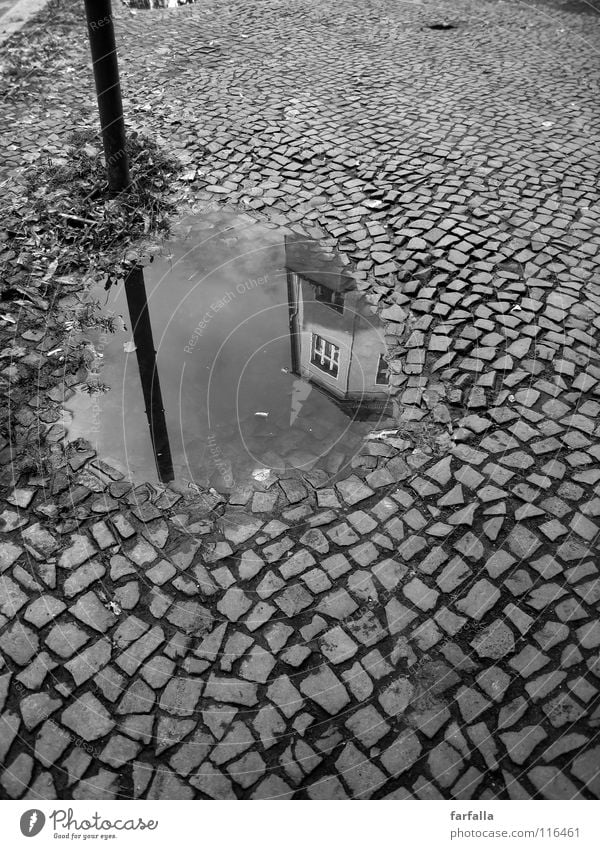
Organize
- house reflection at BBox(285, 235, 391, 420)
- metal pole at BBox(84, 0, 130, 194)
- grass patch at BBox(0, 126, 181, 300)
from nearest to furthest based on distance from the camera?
1. house reflection at BBox(285, 235, 391, 420)
2. metal pole at BBox(84, 0, 130, 194)
3. grass patch at BBox(0, 126, 181, 300)

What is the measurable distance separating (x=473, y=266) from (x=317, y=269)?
4.51 ft

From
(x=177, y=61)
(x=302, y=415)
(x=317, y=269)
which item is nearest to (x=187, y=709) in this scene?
(x=302, y=415)

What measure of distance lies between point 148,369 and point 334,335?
1.46 m

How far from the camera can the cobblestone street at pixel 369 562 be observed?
9.17 feet

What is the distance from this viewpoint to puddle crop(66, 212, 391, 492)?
4.01 meters

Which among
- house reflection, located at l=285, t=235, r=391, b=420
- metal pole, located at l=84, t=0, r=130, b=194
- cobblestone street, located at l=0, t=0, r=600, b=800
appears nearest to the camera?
cobblestone street, located at l=0, t=0, r=600, b=800

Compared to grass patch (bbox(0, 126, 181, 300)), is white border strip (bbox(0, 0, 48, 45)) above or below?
above

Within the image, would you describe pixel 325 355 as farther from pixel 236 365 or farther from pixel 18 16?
pixel 18 16
